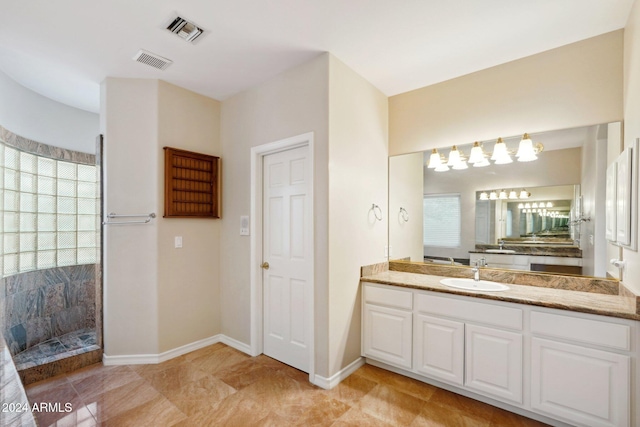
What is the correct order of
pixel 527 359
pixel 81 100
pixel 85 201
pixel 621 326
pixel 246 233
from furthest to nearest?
pixel 85 201 < pixel 81 100 < pixel 246 233 < pixel 527 359 < pixel 621 326

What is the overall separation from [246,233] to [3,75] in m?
2.60

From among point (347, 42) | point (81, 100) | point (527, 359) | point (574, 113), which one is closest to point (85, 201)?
point (81, 100)

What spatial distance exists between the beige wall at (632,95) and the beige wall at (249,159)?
6.32 ft

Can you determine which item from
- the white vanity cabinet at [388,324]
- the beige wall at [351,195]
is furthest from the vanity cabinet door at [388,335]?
the beige wall at [351,195]

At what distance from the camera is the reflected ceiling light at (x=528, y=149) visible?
244cm

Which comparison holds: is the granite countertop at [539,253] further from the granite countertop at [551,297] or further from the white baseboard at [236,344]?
the white baseboard at [236,344]

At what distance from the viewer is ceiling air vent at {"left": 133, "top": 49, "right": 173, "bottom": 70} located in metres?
2.46

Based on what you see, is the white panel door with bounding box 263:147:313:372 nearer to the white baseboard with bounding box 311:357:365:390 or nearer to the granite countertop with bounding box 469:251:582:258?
the white baseboard with bounding box 311:357:365:390

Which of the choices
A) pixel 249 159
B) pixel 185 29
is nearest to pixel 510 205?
pixel 249 159

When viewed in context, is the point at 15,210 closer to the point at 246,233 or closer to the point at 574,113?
the point at 246,233

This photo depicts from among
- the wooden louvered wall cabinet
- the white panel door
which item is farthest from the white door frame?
the wooden louvered wall cabinet

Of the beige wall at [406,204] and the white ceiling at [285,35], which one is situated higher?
the white ceiling at [285,35]

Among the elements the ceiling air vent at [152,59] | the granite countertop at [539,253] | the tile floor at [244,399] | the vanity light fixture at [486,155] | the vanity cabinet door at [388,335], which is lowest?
the tile floor at [244,399]

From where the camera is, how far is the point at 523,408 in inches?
78.9
